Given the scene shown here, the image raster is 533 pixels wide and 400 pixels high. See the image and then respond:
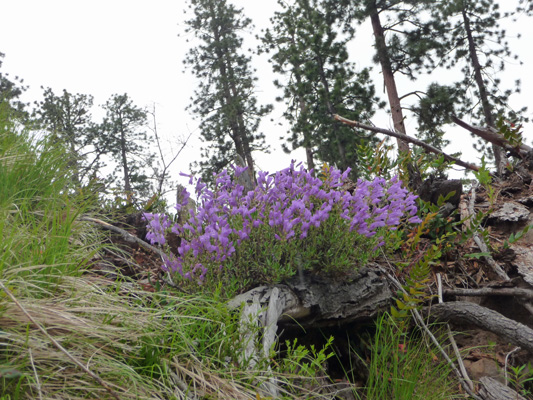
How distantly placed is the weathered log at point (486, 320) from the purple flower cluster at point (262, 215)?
74cm

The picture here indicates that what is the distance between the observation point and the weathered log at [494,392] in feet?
8.54

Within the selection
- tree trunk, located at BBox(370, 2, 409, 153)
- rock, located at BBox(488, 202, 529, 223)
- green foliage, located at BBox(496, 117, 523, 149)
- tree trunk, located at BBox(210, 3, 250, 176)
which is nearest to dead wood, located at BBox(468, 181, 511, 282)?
rock, located at BBox(488, 202, 529, 223)

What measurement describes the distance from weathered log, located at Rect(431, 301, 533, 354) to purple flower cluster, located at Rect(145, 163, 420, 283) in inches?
29.0

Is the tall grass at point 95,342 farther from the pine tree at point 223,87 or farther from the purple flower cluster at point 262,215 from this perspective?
the pine tree at point 223,87

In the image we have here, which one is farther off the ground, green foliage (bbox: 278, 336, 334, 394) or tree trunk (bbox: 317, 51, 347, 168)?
tree trunk (bbox: 317, 51, 347, 168)

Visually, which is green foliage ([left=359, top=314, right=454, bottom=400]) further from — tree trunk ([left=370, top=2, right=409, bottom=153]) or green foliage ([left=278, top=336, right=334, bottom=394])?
tree trunk ([left=370, top=2, right=409, bottom=153])

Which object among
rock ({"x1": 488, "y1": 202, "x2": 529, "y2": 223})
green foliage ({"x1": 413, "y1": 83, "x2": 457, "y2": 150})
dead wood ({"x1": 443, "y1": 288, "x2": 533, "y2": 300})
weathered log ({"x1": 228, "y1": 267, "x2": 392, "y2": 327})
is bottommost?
dead wood ({"x1": 443, "y1": 288, "x2": 533, "y2": 300})

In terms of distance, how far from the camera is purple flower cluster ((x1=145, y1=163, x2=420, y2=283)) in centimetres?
284

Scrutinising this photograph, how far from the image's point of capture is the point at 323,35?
16859mm

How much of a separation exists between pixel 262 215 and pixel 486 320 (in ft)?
5.44

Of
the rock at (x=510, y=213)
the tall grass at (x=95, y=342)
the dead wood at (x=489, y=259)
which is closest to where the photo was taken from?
the tall grass at (x=95, y=342)

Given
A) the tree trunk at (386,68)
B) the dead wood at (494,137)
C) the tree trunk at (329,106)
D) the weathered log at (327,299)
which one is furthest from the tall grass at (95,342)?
the tree trunk at (329,106)

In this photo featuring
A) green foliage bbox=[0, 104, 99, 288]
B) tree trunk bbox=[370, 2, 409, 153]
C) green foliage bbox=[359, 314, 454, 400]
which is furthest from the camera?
tree trunk bbox=[370, 2, 409, 153]

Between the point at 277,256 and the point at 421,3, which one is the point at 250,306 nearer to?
the point at 277,256
